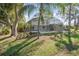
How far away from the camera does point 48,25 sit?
2479 mm

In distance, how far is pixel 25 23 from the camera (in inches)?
97.4

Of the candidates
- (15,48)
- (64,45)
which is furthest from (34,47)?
(64,45)

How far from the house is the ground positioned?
0.07m

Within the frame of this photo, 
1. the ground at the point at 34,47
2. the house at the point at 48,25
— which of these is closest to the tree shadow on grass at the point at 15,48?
the ground at the point at 34,47

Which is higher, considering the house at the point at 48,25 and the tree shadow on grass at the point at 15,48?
the house at the point at 48,25

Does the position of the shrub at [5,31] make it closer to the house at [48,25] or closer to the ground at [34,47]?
the ground at [34,47]

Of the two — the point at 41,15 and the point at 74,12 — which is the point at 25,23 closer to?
the point at 41,15

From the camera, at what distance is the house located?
8.13ft

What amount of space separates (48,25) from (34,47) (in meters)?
0.24

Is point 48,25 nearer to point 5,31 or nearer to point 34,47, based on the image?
point 34,47

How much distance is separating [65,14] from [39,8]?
0.24 metres

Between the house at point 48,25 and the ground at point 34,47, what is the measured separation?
7 centimetres

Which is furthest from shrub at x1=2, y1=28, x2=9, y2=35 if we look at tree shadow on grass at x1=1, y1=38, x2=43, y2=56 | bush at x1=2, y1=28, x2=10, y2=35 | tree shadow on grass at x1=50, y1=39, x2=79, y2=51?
tree shadow on grass at x1=50, y1=39, x2=79, y2=51

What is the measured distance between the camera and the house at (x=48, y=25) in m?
2.48
